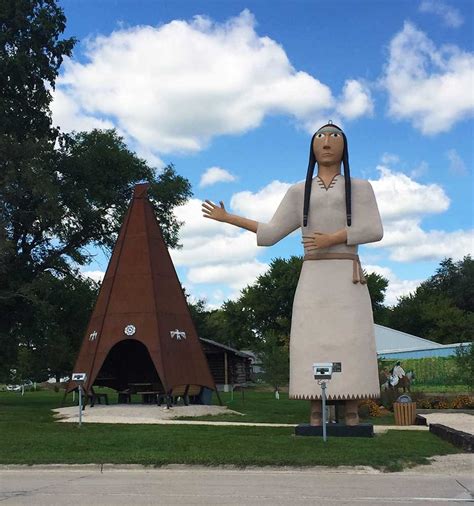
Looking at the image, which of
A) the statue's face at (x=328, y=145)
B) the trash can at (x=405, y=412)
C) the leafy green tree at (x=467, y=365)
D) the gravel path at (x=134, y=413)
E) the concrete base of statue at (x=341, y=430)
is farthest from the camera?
the leafy green tree at (x=467, y=365)

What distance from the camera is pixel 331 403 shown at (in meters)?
14.5

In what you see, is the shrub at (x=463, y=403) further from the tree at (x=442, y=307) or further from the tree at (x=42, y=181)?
the tree at (x=442, y=307)

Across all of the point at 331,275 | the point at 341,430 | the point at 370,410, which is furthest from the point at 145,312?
the point at 341,430

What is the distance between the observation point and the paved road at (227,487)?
26.6ft

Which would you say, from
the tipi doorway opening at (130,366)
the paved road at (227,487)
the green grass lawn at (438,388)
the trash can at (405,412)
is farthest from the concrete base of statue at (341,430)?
the green grass lawn at (438,388)

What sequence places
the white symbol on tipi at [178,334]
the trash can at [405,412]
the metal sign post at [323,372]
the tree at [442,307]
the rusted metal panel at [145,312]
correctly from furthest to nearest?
the tree at [442,307] < the white symbol on tipi at [178,334] < the rusted metal panel at [145,312] < the trash can at [405,412] < the metal sign post at [323,372]

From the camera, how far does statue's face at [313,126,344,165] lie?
48.2ft

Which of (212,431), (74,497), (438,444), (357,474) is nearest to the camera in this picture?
(74,497)

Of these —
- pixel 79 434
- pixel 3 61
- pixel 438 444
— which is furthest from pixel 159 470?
pixel 3 61

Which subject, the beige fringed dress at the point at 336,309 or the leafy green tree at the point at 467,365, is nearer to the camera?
the beige fringed dress at the point at 336,309

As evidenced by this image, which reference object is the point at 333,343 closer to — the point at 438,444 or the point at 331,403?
the point at 331,403

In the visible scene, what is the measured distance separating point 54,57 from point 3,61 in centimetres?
297

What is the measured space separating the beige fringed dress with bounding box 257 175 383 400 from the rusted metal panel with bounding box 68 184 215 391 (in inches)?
323

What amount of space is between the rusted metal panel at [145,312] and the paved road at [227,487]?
11415 millimetres
